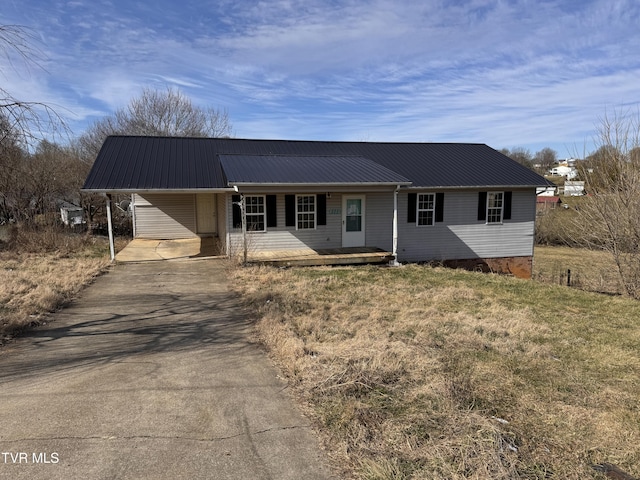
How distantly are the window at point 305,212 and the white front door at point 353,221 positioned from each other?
3.67ft

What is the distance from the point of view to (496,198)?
16.8 metres

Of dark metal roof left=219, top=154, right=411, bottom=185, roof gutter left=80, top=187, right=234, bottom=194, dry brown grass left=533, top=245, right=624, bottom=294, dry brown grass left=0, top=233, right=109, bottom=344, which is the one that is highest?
dark metal roof left=219, top=154, right=411, bottom=185

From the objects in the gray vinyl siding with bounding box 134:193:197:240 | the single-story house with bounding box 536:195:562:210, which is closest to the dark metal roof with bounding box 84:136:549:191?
the gray vinyl siding with bounding box 134:193:197:240

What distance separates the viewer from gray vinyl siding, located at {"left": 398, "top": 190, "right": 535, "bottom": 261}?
634 inches

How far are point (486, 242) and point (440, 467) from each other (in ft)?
49.1

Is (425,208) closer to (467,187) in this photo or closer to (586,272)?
(467,187)

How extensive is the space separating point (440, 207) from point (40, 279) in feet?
42.1

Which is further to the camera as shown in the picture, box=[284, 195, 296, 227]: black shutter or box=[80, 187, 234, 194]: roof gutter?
box=[284, 195, 296, 227]: black shutter

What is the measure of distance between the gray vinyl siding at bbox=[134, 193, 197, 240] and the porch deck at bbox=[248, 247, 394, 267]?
251 inches

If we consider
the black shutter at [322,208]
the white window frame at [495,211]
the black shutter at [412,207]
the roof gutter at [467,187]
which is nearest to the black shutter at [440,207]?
the roof gutter at [467,187]

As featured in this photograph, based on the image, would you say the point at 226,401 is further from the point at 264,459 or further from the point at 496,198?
the point at 496,198

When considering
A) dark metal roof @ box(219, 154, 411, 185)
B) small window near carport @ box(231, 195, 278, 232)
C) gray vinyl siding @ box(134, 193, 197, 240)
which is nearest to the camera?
dark metal roof @ box(219, 154, 411, 185)

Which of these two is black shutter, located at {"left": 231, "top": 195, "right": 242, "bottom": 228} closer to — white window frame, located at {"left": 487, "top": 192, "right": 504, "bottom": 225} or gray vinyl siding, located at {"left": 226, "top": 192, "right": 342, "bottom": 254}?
gray vinyl siding, located at {"left": 226, "top": 192, "right": 342, "bottom": 254}

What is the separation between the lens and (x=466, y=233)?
16547mm
